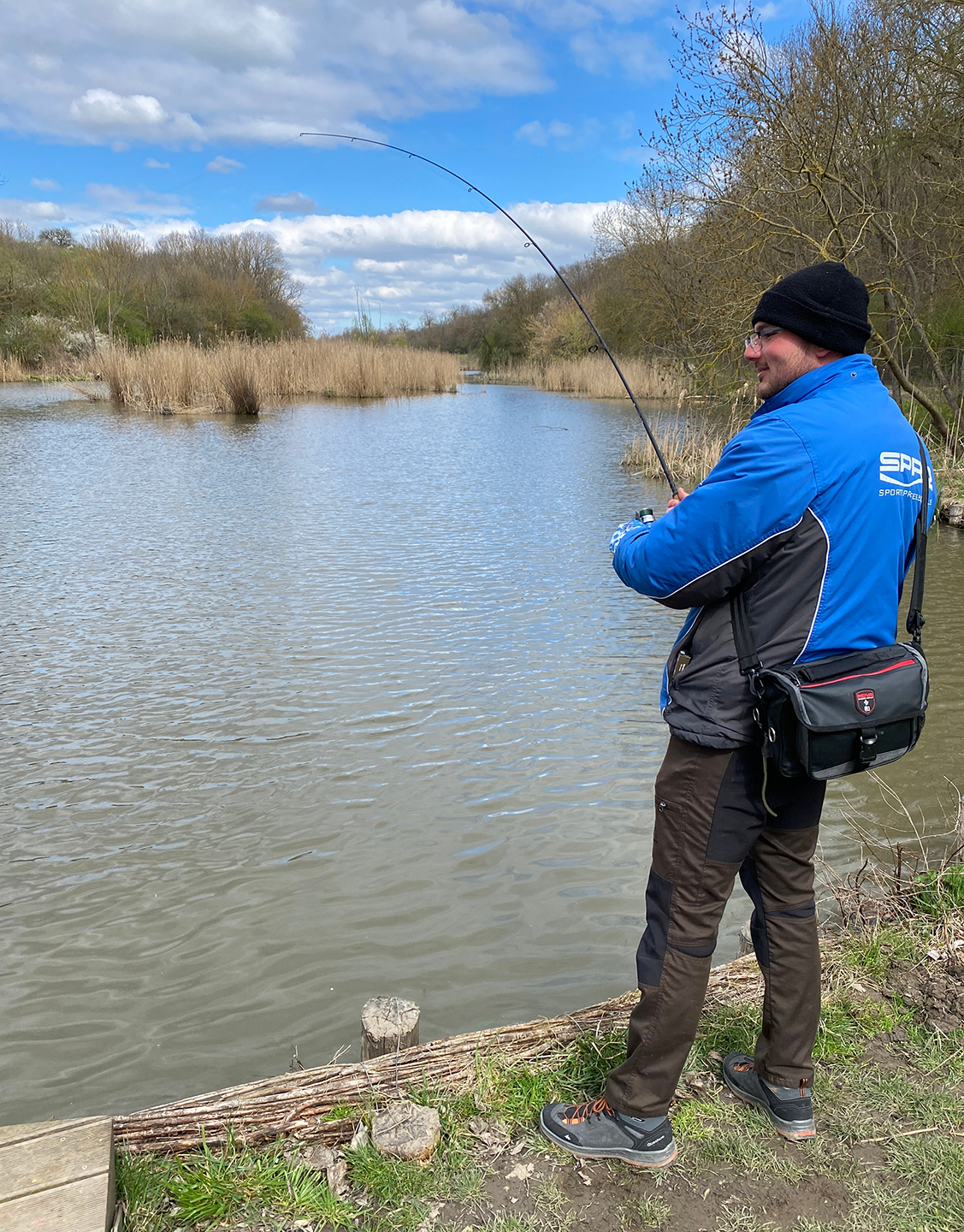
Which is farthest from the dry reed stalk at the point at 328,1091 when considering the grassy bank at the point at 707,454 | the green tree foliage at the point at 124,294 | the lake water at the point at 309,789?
the green tree foliage at the point at 124,294

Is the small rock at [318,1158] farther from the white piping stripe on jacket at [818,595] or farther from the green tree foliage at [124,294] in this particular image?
the green tree foliage at [124,294]

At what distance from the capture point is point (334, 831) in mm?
4266

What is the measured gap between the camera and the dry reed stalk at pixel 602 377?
23102mm

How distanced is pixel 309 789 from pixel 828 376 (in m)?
3.51

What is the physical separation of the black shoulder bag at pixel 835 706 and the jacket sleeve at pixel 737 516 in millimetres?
116

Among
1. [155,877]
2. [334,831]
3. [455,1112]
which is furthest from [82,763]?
[455,1112]

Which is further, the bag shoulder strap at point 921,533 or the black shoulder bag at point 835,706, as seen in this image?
the bag shoulder strap at point 921,533

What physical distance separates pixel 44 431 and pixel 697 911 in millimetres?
20614

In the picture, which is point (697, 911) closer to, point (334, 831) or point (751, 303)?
point (334, 831)

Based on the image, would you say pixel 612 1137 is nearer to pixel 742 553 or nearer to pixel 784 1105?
pixel 784 1105

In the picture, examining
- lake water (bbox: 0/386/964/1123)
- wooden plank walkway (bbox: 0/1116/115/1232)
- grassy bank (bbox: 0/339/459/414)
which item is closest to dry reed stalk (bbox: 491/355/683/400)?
grassy bank (bbox: 0/339/459/414)

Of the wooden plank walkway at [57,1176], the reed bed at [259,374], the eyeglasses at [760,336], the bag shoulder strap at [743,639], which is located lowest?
the wooden plank walkway at [57,1176]

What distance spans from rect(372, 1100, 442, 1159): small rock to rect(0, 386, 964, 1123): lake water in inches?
34.4

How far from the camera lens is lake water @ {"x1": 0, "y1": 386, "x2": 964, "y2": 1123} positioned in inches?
125
